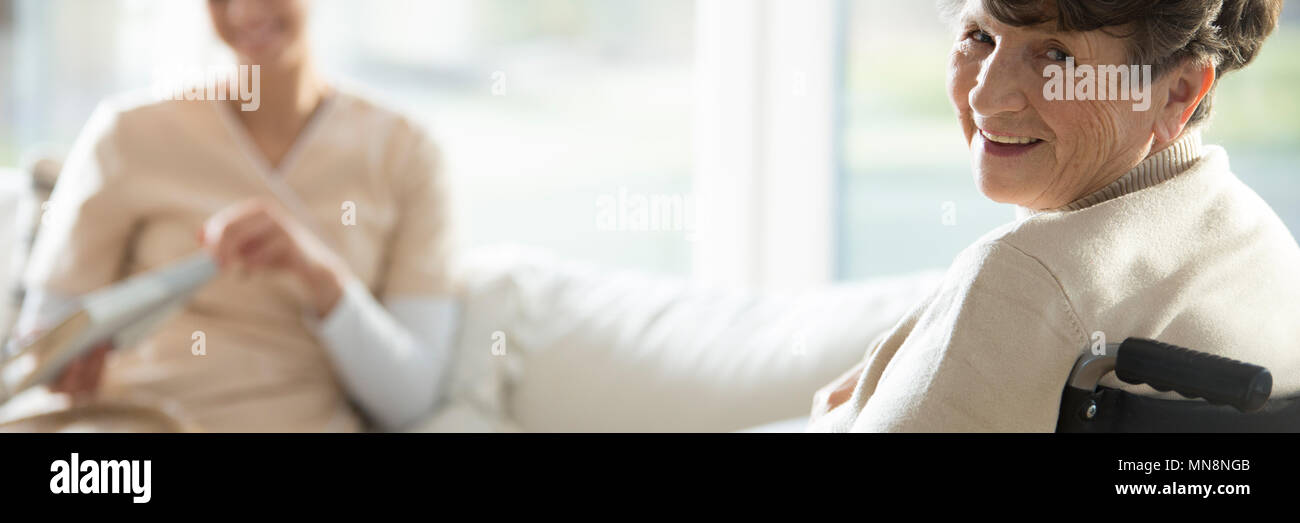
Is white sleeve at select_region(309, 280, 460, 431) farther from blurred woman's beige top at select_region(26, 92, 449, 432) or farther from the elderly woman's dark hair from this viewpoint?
the elderly woman's dark hair

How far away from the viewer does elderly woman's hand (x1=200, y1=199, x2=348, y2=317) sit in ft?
4.35

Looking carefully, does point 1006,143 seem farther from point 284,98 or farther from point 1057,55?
point 284,98

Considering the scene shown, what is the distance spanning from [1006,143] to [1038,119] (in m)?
0.02

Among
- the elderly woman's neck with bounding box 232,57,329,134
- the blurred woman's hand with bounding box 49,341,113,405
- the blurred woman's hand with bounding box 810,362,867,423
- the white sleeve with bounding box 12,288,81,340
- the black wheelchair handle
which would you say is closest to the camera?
the black wheelchair handle

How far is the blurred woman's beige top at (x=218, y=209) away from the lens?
1452 mm

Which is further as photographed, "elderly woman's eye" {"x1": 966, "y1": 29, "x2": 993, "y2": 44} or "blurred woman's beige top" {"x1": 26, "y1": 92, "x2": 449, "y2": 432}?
"blurred woman's beige top" {"x1": 26, "y1": 92, "x2": 449, "y2": 432}

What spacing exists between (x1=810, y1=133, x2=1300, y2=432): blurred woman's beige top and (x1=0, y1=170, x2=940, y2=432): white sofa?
0.88 meters

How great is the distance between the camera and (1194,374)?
502mm

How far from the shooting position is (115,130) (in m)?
1.49

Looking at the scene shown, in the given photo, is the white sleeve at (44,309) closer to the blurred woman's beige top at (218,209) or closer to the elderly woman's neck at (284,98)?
the blurred woman's beige top at (218,209)

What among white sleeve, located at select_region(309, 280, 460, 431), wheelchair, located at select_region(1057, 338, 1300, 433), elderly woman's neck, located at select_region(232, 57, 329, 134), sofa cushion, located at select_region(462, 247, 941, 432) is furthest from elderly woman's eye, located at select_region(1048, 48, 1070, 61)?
elderly woman's neck, located at select_region(232, 57, 329, 134)

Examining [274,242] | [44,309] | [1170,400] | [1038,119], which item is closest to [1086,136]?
[1038,119]

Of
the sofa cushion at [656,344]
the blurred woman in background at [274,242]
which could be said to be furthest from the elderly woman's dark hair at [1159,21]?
the blurred woman in background at [274,242]
